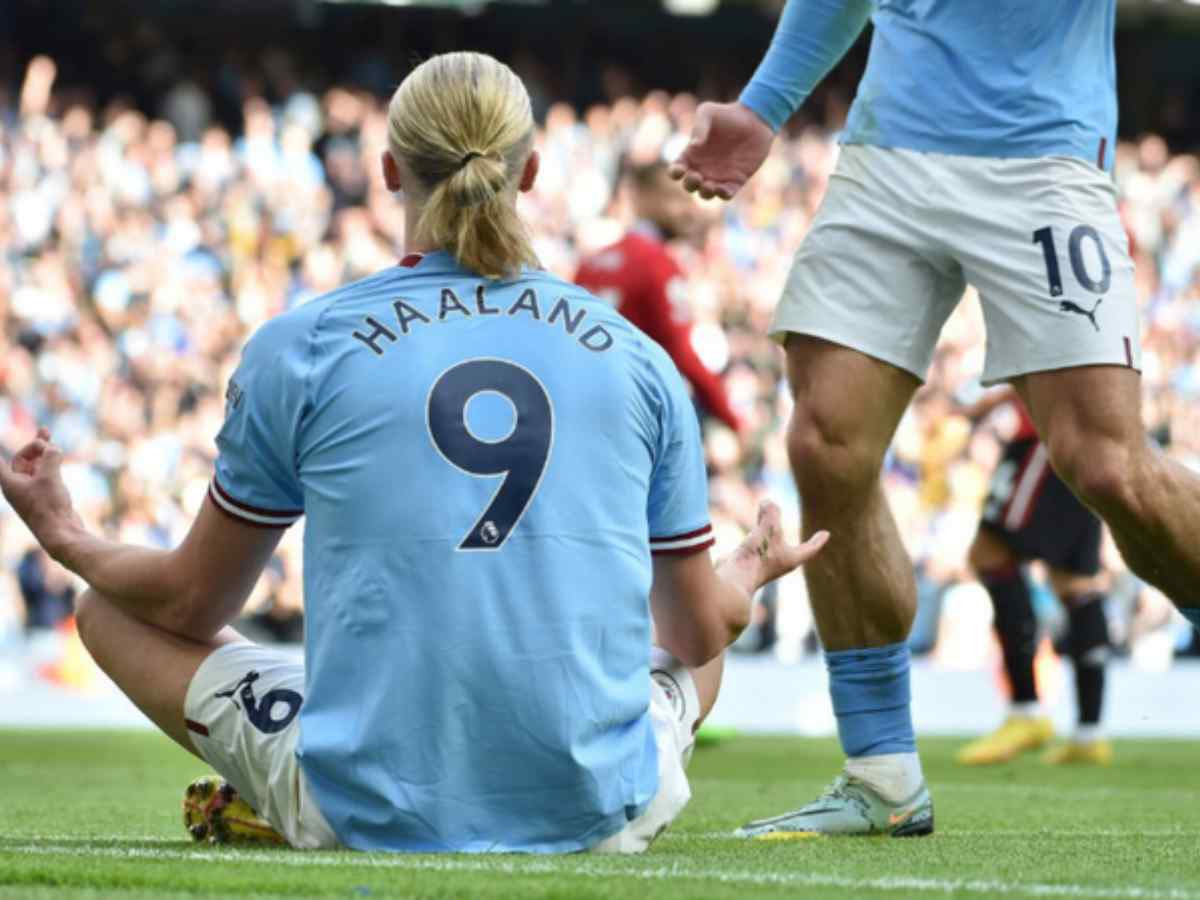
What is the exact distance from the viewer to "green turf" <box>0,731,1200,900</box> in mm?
2740

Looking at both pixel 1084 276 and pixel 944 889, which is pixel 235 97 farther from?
pixel 944 889

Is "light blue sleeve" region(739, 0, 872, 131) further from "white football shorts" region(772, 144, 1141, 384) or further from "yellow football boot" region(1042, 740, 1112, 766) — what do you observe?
"yellow football boot" region(1042, 740, 1112, 766)

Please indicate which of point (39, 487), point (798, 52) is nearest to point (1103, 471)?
point (798, 52)

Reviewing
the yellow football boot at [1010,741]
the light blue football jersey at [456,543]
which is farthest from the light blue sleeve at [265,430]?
the yellow football boot at [1010,741]

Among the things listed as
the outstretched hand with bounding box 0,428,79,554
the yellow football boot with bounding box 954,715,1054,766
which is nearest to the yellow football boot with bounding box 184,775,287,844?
the outstretched hand with bounding box 0,428,79,554

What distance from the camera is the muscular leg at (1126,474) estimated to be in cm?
382

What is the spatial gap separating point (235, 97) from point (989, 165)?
52.6 ft

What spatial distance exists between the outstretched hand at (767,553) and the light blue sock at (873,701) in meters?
0.80

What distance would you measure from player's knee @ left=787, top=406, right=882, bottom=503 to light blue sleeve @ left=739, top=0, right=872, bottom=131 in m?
0.73

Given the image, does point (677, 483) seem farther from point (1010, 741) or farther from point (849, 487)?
point (1010, 741)

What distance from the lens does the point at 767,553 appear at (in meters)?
3.44

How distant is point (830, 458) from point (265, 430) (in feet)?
4.35

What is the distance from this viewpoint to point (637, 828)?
130 inches

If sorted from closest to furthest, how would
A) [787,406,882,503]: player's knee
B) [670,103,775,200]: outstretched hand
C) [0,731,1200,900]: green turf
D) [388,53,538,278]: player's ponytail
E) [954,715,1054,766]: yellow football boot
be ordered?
[0,731,1200,900]: green turf < [388,53,538,278]: player's ponytail < [787,406,882,503]: player's knee < [670,103,775,200]: outstretched hand < [954,715,1054,766]: yellow football boot
